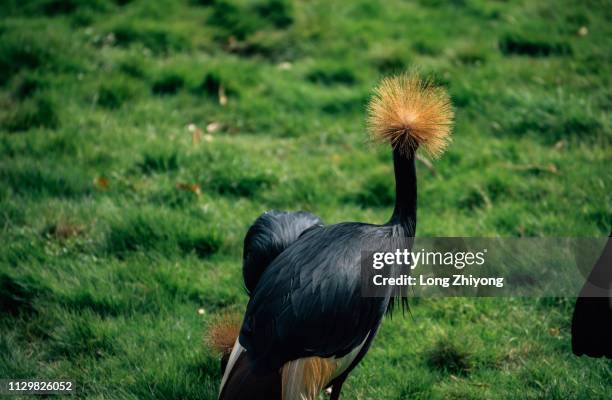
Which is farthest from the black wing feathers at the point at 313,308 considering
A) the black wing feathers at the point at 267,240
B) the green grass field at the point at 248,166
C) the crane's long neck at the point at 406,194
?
the green grass field at the point at 248,166

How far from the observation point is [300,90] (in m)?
6.05

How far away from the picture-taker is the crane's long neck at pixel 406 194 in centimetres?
307

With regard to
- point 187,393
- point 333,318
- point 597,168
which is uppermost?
point 333,318

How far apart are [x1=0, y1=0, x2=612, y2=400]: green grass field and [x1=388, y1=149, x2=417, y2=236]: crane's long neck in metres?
0.20

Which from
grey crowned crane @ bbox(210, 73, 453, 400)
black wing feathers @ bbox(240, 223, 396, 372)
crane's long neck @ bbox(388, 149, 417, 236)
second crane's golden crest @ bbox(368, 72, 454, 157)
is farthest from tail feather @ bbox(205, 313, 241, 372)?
second crane's golden crest @ bbox(368, 72, 454, 157)

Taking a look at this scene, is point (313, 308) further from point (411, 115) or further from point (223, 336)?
point (411, 115)

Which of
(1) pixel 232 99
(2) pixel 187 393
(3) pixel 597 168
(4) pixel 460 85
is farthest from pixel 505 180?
(2) pixel 187 393

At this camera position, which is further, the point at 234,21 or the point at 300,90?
the point at 234,21

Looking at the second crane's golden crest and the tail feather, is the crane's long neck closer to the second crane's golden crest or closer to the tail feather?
the second crane's golden crest

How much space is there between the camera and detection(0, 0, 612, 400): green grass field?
143 inches

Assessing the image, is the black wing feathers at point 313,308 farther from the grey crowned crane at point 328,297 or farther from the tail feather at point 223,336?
the tail feather at point 223,336

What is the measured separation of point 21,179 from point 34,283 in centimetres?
109

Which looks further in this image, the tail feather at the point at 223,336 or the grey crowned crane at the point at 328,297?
the tail feather at the point at 223,336

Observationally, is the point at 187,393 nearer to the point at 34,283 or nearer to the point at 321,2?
the point at 34,283
